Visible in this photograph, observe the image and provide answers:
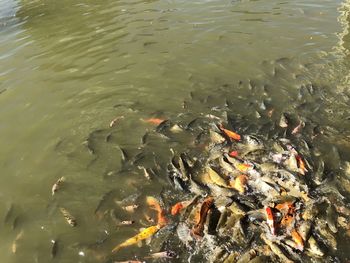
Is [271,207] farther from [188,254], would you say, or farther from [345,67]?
[345,67]

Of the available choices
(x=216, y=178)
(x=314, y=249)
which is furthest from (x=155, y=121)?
(x=314, y=249)

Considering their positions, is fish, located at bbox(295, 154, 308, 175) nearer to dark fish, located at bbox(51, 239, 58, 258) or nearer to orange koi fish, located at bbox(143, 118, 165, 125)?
orange koi fish, located at bbox(143, 118, 165, 125)

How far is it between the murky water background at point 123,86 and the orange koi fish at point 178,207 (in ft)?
2.60

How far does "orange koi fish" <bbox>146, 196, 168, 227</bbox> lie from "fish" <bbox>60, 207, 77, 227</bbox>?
60.8 inches

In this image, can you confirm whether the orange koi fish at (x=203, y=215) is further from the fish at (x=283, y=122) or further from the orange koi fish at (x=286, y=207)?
the fish at (x=283, y=122)

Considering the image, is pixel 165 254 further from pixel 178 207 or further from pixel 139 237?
pixel 178 207

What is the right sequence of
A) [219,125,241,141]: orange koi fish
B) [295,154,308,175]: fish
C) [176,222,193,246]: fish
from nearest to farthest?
[176,222,193,246]: fish < [295,154,308,175]: fish < [219,125,241,141]: orange koi fish

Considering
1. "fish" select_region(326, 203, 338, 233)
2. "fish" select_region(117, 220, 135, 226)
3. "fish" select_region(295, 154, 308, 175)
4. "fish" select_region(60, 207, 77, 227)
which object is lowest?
"fish" select_region(60, 207, 77, 227)

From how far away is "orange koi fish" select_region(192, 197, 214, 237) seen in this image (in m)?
7.20

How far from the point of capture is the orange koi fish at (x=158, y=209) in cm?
764

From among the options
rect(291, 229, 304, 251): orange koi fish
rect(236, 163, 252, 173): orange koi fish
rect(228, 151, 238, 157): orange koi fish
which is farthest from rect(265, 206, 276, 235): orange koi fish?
rect(228, 151, 238, 157): orange koi fish

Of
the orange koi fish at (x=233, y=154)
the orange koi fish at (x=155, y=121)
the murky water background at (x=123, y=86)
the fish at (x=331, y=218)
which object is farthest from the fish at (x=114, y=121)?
the fish at (x=331, y=218)

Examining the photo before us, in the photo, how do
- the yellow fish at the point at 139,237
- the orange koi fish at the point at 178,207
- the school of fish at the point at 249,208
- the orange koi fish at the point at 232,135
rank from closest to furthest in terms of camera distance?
the school of fish at the point at 249,208, the yellow fish at the point at 139,237, the orange koi fish at the point at 178,207, the orange koi fish at the point at 232,135

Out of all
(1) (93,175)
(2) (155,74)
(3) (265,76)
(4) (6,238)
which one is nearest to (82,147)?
(1) (93,175)
